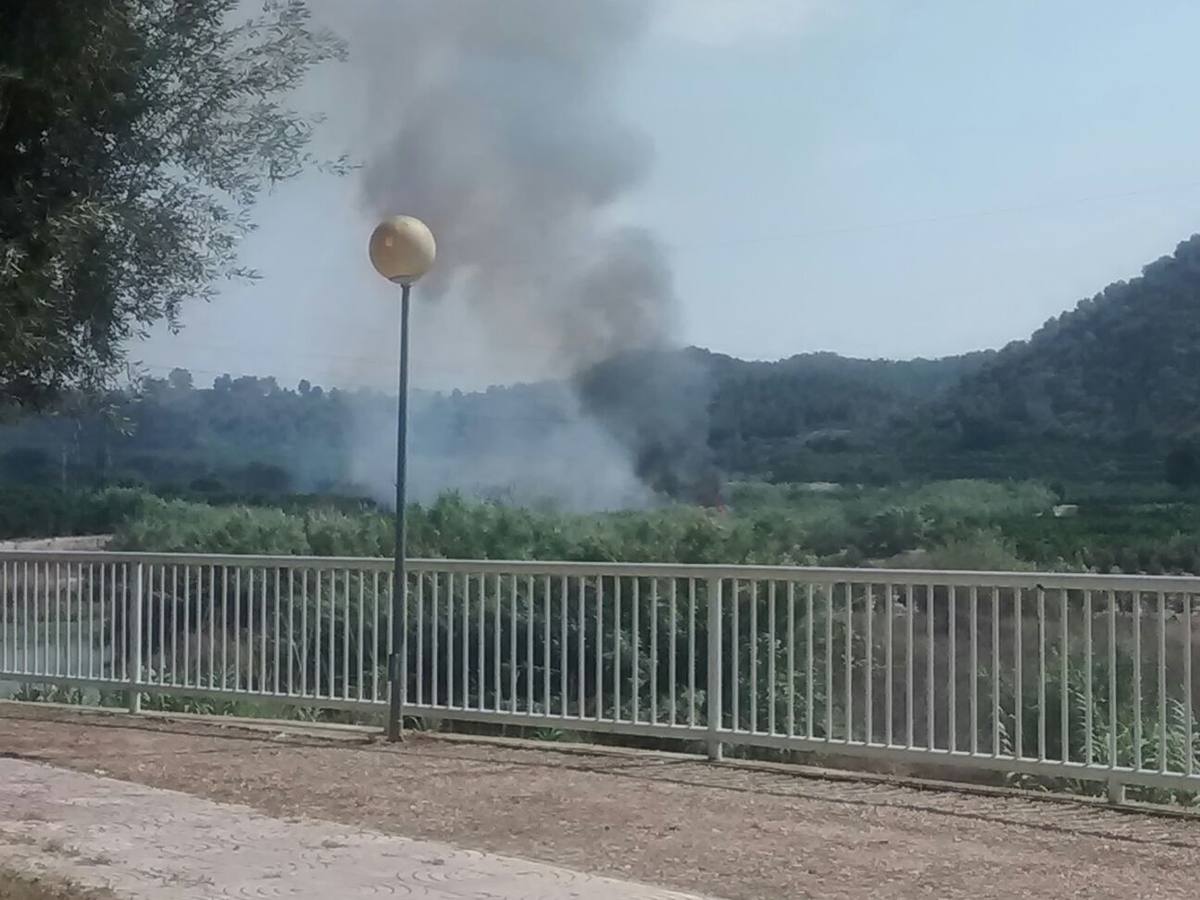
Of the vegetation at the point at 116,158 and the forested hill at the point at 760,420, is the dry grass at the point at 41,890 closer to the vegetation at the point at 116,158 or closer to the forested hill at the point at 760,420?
the vegetation at the point at 116,158

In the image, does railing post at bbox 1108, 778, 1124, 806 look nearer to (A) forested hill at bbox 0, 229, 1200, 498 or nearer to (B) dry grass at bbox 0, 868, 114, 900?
(B) dry grass at bbox 0, 868, 114, 900

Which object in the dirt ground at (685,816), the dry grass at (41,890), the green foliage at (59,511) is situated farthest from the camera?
the green foliage at (59,511)

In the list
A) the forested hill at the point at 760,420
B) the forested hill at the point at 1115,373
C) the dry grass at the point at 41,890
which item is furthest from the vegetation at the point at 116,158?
the forested hill at the point at 1115,373

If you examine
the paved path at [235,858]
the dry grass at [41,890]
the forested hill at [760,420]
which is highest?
the forested hill at [760,420]

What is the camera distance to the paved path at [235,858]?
4.71m

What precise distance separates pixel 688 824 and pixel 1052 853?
4.72 ft

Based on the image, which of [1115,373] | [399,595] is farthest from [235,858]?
[1115,373]

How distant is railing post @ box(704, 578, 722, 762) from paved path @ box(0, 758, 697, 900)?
2258 millimetres

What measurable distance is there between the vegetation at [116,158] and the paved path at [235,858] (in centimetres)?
245

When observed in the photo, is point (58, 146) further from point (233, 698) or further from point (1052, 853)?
point (1052, 853)

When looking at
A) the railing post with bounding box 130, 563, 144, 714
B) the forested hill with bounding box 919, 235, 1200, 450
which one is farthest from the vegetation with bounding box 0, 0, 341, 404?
the forested hill with bounding box 919, 235, 1200, 450

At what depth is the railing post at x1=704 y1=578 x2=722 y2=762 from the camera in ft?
23.9

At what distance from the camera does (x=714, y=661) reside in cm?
730

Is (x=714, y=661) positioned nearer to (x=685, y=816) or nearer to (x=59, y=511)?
(x=685, y=816)
